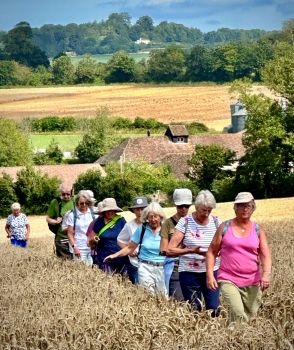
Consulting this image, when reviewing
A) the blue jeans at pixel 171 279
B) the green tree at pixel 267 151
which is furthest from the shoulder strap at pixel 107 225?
the green tree at pixel 267 151

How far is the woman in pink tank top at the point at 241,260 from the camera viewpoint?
30.0 ft

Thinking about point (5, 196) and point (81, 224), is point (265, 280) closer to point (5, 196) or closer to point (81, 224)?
Result: point (81, 224)

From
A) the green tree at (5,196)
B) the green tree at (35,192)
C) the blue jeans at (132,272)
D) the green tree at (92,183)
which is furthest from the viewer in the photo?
the green tree at (92,183)

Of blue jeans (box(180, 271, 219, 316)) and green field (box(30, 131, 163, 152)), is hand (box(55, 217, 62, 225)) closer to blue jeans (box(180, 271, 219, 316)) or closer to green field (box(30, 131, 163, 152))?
blue jeans (box(180, 271, 219, 316))

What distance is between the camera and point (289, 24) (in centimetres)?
12750

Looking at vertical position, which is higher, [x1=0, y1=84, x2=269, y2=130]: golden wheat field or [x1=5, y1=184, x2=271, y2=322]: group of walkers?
[x1=5, y1=184, x2=271, y2=322]: group of walkers

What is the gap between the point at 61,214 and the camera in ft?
49.1

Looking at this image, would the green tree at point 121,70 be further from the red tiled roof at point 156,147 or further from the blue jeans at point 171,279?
the blue jeans at point 171,279

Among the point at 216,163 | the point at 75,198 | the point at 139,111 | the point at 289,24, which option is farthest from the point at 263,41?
the point at 75,198

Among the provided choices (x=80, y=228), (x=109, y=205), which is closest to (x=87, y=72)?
(x=80, y=228)

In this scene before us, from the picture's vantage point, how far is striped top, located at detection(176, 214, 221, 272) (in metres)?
9.90

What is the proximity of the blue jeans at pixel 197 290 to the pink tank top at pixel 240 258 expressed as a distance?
→ 480 mm

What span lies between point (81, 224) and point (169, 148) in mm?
68596

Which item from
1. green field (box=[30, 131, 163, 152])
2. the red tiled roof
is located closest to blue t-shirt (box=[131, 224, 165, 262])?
the red tiled roof
